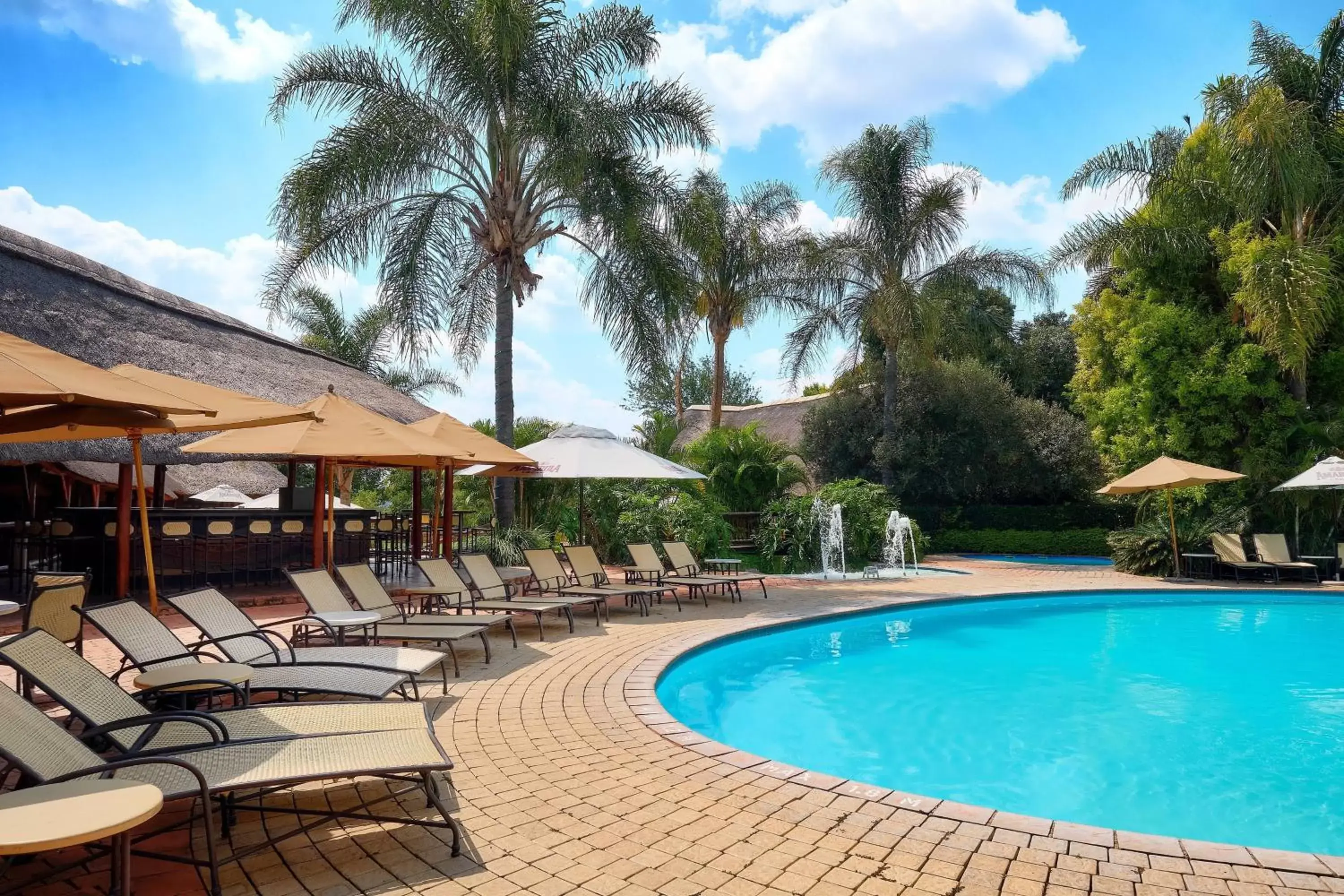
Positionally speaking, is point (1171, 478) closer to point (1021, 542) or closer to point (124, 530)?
point (1021, 542)

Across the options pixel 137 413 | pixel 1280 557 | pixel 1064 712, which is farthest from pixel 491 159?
pixel 1280 557

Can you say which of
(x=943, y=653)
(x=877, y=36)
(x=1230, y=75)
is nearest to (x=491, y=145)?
(x=877, y=36)

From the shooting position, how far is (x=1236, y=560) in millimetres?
14297

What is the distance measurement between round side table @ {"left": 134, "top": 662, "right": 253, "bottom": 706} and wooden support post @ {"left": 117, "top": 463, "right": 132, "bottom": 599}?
4.59m

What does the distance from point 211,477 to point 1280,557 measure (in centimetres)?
2174

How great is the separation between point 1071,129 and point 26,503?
751 inches

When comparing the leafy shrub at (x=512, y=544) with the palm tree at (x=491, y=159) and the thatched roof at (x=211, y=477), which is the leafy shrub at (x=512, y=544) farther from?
the thatched roof at (x=211, y=477)

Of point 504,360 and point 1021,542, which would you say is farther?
point 1021,542

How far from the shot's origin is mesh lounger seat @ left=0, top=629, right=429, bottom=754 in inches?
126

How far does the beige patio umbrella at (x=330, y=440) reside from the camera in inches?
307

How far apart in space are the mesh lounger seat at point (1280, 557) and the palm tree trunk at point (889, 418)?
8305 mm

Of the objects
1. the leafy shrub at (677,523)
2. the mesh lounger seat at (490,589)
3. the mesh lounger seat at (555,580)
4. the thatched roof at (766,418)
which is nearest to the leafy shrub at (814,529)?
the leafy shrub at (677,523)

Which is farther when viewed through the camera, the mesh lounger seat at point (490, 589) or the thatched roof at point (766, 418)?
A: the thatched roof at point (766, 418)

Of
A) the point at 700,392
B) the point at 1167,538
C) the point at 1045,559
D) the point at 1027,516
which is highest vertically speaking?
the point at 700,392
